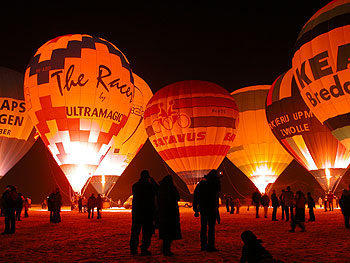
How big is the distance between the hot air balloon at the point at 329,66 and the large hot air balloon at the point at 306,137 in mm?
3848

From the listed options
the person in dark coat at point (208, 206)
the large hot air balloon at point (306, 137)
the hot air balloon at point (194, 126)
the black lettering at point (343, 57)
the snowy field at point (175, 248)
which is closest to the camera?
the snowy field at point (175, 248)

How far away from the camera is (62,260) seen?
5.38m

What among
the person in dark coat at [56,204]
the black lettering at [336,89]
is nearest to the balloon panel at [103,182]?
the person in dark coat at [56,204]

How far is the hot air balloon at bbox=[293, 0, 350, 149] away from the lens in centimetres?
1556

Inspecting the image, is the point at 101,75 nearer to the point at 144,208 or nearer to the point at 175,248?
the point at 175,248

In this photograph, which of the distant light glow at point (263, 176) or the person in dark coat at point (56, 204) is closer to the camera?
the person in dark coat at point (56, 204)

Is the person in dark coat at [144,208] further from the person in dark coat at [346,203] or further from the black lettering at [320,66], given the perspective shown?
the black lettering at [320,66]

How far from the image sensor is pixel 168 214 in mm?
5730

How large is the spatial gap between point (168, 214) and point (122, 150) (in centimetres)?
2224

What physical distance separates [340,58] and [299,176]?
27.4m

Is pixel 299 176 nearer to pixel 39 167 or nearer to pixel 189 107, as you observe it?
pixel 189 107

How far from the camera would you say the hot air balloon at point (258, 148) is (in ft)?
86.2

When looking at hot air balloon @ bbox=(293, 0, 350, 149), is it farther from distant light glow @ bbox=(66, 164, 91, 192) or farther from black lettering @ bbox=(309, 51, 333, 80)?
distant light glow @ bbox=(66, 164, 91, 192)

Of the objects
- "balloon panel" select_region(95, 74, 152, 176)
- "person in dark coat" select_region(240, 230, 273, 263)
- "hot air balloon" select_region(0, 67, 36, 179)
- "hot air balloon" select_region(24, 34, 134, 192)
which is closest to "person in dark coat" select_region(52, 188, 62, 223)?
"hot air balloon" select_region(24, 34, 134, 192)
